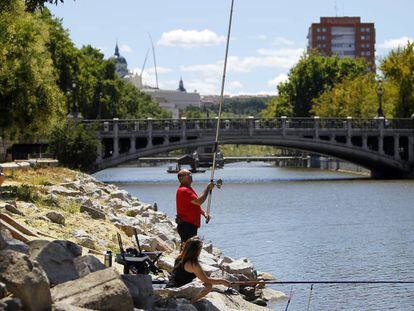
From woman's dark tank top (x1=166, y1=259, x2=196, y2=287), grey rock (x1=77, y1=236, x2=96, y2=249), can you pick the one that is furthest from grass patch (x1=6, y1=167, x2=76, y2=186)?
woman's dark tank top (x1=166, y1=259, x2=196, y2=287)

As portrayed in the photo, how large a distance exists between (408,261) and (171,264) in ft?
34.3

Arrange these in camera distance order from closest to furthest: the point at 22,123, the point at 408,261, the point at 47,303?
the point at 47,303 → the point at 408,261 → the point at 22,123

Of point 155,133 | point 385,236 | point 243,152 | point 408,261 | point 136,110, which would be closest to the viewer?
point 408,261

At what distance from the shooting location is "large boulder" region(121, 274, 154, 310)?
1391 cm

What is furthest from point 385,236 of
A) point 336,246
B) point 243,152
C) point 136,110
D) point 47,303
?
point 243,152

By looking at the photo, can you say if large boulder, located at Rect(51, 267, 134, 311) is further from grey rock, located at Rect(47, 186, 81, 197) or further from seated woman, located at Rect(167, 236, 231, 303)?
grey rock, located at Rect(47, 186, 81, 197)

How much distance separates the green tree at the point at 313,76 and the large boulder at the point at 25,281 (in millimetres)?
113843

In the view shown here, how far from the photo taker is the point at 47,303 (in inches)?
464

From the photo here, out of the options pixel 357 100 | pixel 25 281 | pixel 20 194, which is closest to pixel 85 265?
pixel 25 281

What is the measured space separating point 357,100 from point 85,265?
8750 centimetres

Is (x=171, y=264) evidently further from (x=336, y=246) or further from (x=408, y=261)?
(x=336, y=246)

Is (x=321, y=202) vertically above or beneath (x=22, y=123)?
beneath

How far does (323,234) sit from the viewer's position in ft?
121

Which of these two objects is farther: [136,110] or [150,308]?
[136,110]
